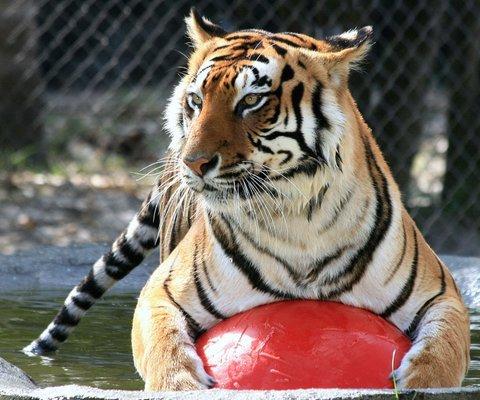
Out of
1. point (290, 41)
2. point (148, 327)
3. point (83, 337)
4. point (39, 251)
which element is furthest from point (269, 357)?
point (39, 251)

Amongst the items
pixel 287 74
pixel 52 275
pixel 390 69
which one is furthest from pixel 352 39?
pixel 390 69

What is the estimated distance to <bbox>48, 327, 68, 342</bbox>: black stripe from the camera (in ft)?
15.1

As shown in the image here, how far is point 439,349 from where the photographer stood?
10.4ft

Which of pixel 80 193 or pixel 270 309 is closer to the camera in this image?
pixel 270 309

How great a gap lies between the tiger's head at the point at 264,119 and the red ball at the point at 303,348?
1.10ft

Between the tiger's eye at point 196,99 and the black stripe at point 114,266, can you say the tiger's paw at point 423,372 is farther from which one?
the black stripe at point 114,266

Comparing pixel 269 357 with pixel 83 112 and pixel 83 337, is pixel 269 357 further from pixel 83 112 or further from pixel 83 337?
pixel 83 112

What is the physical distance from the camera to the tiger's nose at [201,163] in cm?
304

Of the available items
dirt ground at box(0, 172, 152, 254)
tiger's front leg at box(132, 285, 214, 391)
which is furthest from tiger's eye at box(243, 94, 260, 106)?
dirt ground at box(0, 172, 152, 254)

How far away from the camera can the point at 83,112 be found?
1113 centimetres

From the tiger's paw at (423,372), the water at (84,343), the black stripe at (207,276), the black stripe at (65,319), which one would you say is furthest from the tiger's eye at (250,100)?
the black stripe at (65,319)

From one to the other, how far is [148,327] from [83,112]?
312 inches

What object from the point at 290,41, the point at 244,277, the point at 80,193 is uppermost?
the point at 290,41

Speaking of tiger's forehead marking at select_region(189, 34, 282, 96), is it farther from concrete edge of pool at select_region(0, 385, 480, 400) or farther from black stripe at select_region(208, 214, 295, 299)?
concrete edge of pool at select_region(0, 385, 480, 400)
